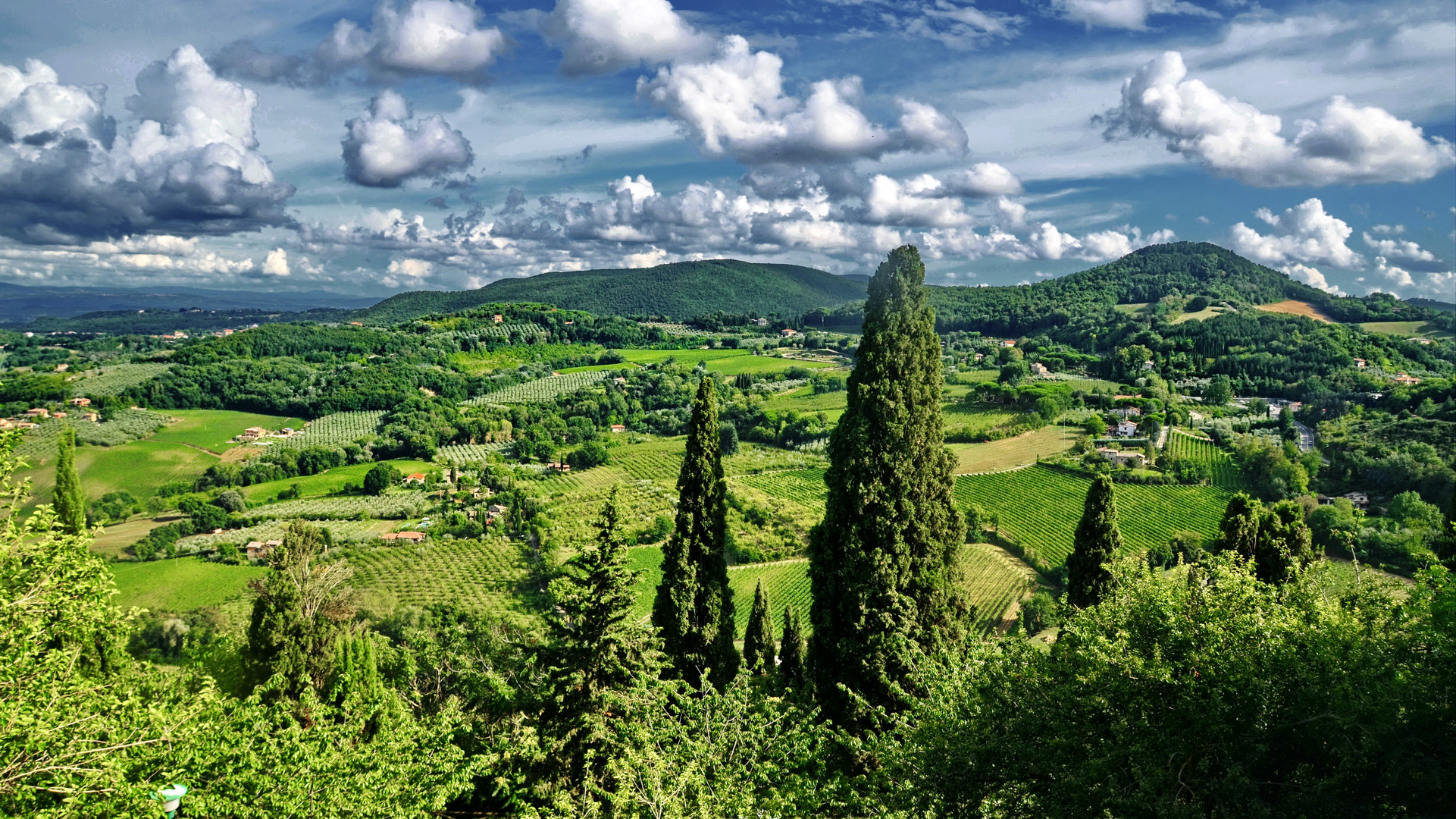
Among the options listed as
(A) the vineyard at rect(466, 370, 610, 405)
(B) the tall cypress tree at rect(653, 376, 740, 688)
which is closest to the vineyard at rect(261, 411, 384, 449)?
(A) the vineyard at rect(466, 370, 610, 405)

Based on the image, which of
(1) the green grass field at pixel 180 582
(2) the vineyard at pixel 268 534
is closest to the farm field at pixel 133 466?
(2) the vineyard at pixel 268 534

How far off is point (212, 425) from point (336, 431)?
49.5ft

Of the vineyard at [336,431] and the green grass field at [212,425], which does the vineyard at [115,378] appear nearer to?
the green grass field at [212,425]

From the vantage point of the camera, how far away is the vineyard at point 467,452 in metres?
92.7

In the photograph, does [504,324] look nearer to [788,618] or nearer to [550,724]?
[788,618]

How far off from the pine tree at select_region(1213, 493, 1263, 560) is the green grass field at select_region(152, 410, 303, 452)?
10234 centimetres

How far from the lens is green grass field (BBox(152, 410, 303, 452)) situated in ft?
296

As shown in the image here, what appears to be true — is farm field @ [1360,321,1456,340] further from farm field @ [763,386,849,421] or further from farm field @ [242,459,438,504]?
farm field @ [242,459,438,504]

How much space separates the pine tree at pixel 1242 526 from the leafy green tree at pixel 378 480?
79193 mm

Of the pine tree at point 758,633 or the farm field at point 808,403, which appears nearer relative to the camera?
the pine tree at point 758,633

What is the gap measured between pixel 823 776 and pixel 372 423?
4273 inches

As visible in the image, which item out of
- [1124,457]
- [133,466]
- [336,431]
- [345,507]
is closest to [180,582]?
[345,507]

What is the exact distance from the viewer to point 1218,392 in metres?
91.7

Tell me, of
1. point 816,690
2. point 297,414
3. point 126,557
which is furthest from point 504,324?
point 816,690
